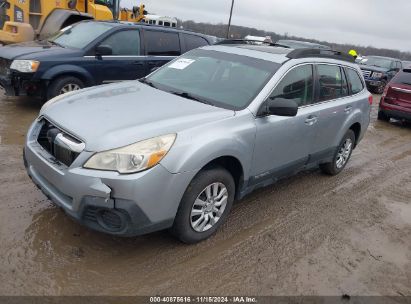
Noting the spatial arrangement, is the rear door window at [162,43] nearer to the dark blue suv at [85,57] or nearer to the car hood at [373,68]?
the dark blue suv at [85,57]

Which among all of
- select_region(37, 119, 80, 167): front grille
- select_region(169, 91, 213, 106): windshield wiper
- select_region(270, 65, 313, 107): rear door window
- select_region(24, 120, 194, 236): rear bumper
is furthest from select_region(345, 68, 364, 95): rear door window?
select_region(37, 119, 80, 167): front grille

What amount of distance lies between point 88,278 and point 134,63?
5472 mm

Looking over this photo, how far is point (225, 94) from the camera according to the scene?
153 inches

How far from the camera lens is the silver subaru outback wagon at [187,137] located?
288 cm

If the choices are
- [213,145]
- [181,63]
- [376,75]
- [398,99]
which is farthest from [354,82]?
[376,75]

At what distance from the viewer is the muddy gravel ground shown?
297 centimetres

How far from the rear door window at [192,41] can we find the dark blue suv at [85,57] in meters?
0.07

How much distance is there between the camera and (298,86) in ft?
14.1

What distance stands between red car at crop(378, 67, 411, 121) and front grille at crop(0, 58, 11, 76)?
9167 millimetres

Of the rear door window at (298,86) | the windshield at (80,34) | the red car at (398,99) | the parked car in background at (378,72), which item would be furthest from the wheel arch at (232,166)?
the parked car in background at (378,72)

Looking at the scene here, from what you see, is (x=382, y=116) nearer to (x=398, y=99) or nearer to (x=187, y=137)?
(x=398, y=99)

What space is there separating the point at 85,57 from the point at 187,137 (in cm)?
477

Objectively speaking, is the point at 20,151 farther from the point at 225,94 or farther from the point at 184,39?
the point at 184,39

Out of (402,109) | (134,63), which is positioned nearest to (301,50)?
(134,63)
